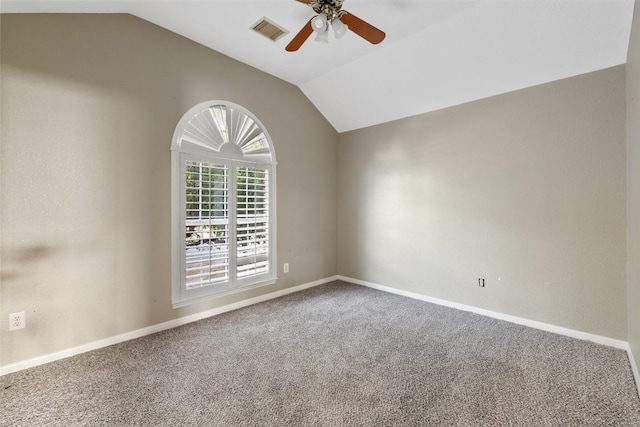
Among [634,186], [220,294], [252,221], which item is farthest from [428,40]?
[220,294]

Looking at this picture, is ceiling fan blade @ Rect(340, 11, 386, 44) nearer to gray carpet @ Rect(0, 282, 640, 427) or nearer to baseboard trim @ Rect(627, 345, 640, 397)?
gray carpet @ Rect(0, 282, 640, 427)

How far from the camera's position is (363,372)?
203 cm

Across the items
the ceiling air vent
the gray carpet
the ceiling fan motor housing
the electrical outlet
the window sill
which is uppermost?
the ceiling air vent

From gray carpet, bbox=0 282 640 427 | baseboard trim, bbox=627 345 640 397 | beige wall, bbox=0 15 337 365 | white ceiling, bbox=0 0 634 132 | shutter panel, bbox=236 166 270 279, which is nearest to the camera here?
gray carpet, bbox=0 282 640 427

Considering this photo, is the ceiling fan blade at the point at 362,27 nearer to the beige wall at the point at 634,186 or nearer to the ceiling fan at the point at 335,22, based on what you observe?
the ceiling fan at the point at 335,22

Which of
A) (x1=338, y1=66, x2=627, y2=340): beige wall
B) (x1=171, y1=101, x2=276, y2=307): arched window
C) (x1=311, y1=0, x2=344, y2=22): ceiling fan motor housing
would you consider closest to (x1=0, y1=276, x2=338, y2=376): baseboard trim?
(x1=171, y1=101, x2=276, y2=307): arched window

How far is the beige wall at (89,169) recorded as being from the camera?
2.04m

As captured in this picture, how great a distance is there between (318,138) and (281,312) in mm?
2530

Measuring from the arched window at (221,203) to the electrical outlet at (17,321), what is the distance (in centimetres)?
103

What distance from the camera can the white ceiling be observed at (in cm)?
221

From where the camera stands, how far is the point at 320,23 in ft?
6.29

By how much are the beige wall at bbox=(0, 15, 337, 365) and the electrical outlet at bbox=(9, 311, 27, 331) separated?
1.3 inches

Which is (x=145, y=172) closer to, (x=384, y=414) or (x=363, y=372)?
(x=363, y=372)

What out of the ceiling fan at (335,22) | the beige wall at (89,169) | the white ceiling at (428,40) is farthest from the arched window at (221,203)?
the ceiling fan at (335,22)
